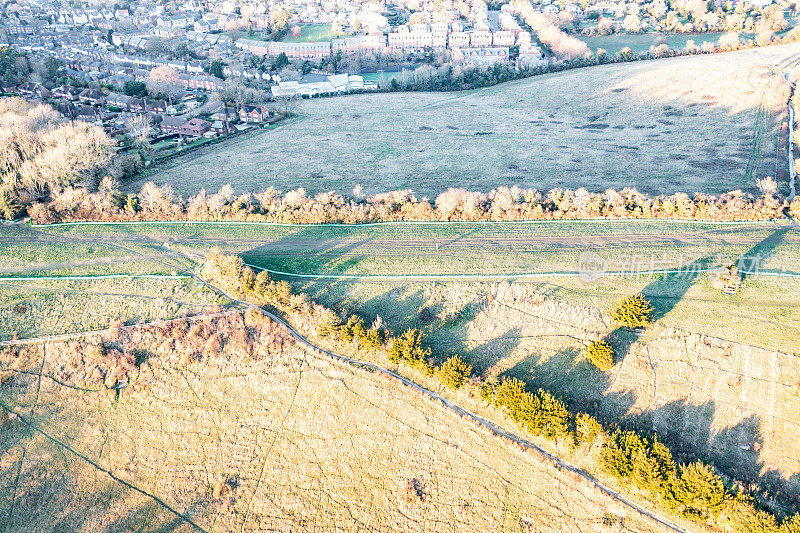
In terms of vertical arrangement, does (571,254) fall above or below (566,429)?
above

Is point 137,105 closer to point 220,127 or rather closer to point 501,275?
point 220,127

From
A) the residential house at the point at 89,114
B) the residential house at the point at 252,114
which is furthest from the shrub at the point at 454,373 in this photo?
the residential house at the point at 89,114

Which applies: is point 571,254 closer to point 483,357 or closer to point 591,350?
point 591,350

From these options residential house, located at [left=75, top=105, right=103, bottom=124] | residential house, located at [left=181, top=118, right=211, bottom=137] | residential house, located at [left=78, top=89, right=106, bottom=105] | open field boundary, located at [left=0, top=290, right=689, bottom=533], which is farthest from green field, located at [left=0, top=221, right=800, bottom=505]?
residential house, located at [left=78, top=89, right=106, bottom=105]

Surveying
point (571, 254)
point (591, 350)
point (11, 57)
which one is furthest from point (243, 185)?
point (11, 57)

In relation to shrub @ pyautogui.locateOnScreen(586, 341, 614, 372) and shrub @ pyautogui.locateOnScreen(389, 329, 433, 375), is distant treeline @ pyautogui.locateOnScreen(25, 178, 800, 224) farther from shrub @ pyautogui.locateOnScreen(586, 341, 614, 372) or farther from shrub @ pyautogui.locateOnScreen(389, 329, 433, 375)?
shrub @ pyautogui.locateOnScreen(586, 341, 614, 372)

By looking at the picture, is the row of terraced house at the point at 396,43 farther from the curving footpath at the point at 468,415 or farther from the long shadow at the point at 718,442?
the long shadow at the point at 718,442
